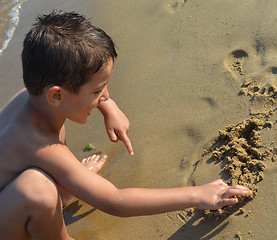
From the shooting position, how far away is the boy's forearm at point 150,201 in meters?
2.08

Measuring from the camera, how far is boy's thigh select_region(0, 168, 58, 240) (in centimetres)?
207

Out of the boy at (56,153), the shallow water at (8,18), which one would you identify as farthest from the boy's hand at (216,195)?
the shallow water at (8,18)

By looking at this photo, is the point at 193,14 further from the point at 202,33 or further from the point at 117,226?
the point at 117,226

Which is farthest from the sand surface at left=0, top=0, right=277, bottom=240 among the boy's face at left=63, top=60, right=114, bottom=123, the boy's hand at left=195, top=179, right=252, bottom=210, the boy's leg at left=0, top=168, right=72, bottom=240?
the boy's face at left=63, top=60, right=114, bottom=123

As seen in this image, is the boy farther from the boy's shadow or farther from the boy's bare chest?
the boy's shadow

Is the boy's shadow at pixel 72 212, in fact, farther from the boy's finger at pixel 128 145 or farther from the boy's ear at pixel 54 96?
the boy's ear at pixel 54 96

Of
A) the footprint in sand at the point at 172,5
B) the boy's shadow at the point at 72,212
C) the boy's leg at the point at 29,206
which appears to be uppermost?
the footprint in sand at the point at 172,5

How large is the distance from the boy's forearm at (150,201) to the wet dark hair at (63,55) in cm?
64

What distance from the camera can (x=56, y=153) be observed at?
2170 mm

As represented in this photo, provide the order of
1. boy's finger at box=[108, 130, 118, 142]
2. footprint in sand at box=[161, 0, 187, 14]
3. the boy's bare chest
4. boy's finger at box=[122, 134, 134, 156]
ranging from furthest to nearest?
footprint in sand at box=[161, 0, 187, 14] → boy's finger at box=[108, 130, 118, 142] → boy's finger at box=[122, 134, 134, 156] → the boy's bare chest

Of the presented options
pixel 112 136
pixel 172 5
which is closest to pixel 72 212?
pixel 112 136

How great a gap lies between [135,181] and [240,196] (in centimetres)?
76

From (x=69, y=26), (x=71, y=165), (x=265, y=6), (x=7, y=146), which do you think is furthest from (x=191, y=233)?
→ (x=265, y=6)

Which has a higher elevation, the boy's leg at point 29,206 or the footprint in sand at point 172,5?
the footprint in sand at point 172,5
